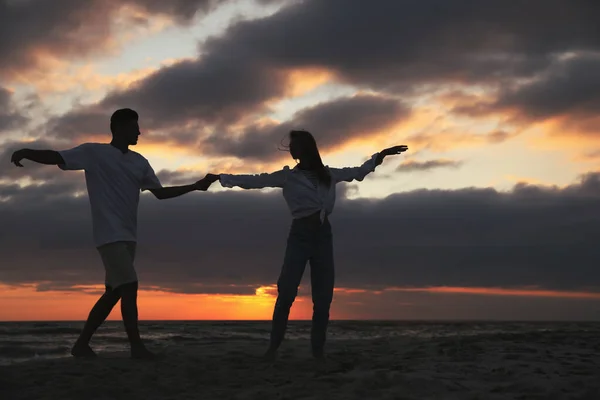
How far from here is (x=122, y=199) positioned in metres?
6.56

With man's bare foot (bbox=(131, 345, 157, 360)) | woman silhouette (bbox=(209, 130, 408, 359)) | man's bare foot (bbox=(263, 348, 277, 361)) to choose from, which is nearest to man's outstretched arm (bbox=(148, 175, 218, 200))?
woman silhouette (bbox=(209, 130, 408, 359))

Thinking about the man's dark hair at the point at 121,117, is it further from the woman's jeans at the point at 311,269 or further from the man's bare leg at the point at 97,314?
the woman's jeans at the point at 311,269

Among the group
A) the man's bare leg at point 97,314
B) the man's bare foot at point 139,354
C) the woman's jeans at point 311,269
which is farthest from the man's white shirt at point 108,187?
the woman's jeans at point 311,269

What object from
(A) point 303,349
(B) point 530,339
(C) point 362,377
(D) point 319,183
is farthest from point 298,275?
(B) point 530,339

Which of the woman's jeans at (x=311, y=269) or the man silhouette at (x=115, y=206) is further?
the woman's jeans at (x=311, y=269)

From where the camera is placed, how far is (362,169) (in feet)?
24.3

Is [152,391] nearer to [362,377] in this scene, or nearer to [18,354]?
[362,377]

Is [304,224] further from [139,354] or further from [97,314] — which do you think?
[97,314]

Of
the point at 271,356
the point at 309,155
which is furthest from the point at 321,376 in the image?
the point at 309,155

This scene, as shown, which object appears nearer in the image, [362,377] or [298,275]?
[362,377]

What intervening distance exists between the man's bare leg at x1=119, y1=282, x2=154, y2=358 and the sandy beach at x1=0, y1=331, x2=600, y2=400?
0.18 m

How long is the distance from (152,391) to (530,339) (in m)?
6.42

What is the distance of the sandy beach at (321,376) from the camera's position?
509cm

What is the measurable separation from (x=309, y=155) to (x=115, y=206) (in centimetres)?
222
